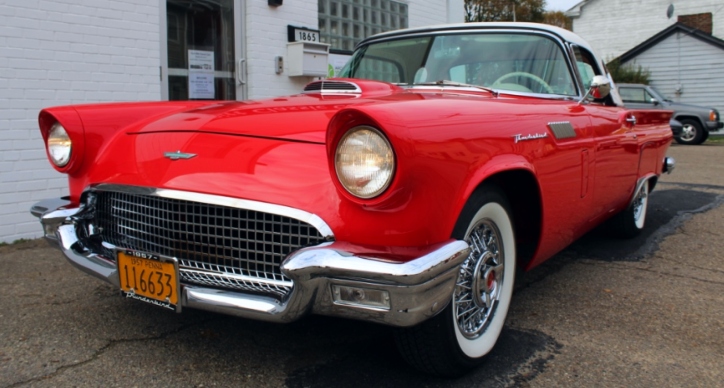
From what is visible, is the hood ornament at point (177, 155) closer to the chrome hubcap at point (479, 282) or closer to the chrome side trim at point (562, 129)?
the chrome hubcap at point (479, 282)

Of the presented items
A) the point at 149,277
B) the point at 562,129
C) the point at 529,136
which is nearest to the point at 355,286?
the point at 149,277

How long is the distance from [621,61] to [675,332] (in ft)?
64.3

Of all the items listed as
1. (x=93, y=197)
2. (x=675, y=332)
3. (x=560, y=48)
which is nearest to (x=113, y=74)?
(x=93, y=197)

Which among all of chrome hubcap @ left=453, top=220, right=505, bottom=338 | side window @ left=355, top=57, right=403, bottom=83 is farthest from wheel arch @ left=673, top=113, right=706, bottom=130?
chrome hubcap @ left=453, top=220, right=505, bottom=338

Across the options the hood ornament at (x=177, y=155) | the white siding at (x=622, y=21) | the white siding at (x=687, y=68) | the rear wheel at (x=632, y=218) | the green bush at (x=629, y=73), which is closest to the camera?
the hood ornament at (x=177, y=155)

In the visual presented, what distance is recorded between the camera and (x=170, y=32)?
578 cm

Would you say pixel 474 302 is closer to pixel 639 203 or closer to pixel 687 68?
pixel 639 203

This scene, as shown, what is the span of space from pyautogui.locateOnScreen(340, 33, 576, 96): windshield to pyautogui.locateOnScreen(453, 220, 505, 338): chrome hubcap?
1154 mm

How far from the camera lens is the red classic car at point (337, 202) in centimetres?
186

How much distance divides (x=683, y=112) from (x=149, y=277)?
624 inches

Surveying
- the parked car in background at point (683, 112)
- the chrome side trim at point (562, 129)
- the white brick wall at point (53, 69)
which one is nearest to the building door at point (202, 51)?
the white brick wall at point (53, 69)

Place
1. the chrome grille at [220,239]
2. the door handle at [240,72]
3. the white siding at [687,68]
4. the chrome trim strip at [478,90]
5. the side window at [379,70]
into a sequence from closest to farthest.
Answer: the chrome grille at [220,239]
the chrome trim strip at [478,90]
the side window at [379,70]
the door handle at [240,72]
the white siding at [687,68]

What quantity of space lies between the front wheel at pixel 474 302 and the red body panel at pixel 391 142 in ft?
0.44

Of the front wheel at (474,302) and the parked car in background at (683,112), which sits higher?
the parked car in background at (683,112)
